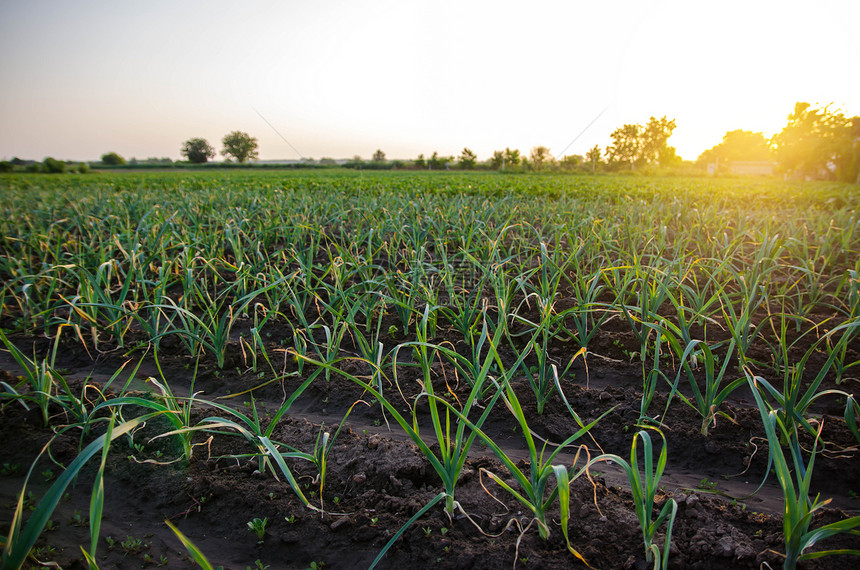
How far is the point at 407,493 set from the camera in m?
1.50

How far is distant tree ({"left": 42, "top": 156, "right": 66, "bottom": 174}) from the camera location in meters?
30.1

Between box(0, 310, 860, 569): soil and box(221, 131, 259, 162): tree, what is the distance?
153 ft

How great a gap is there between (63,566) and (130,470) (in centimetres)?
41

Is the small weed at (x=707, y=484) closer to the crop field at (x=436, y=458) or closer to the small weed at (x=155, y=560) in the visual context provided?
the crop field at (x=436, y=458)

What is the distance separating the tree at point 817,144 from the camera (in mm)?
31359

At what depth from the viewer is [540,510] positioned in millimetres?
1244

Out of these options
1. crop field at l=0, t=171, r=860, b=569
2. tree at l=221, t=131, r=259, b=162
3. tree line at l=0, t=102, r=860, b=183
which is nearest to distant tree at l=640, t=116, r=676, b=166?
tree line at l=0, t=102, r=860, b=183

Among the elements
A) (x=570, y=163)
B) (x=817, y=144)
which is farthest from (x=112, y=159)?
(x=817, y=144)

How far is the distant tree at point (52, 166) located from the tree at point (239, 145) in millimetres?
14772

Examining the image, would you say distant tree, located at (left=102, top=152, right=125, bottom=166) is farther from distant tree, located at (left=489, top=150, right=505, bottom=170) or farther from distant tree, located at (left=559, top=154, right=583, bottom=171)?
distant tree, located at (left=559, top=154, right=583, bottom=171)

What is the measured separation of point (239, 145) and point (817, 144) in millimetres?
52086

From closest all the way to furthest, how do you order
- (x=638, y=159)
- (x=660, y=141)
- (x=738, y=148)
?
(x=638, y=159)
(x=660, y=141)
(x=738, y=148)

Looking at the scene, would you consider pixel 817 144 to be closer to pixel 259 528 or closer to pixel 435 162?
pixel 435 162

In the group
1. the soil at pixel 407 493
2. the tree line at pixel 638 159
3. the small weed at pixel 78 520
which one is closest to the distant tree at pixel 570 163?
the tree line at pixel 638 159
